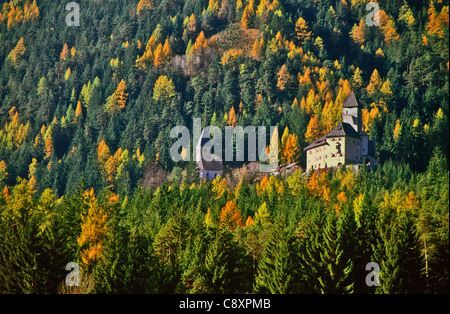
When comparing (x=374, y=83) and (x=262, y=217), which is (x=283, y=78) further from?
(x=262, y=217)

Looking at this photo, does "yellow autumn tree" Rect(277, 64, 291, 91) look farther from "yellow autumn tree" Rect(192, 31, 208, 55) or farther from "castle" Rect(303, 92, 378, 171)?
"castle" Rect(303, 92, 378, 171)

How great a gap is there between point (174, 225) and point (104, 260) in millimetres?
8935

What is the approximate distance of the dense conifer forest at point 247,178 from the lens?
49.6m

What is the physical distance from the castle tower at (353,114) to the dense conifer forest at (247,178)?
565cm

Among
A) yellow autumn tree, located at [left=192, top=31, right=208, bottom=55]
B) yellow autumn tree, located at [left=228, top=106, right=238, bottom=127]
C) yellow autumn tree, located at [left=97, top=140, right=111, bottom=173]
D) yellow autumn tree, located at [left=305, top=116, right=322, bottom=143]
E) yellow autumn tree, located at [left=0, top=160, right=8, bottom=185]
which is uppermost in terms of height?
yellow autumn tree, located at [left=192, top=31, right=208, bottom=55]

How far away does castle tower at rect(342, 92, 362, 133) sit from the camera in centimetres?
11781

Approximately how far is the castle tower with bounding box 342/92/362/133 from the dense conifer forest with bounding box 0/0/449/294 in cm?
565

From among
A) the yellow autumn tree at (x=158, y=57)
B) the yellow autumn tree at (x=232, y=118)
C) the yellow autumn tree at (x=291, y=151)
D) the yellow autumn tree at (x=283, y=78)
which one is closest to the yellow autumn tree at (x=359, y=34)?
the yellow autumn tree at (x=283, y=78)

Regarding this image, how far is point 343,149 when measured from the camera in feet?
360

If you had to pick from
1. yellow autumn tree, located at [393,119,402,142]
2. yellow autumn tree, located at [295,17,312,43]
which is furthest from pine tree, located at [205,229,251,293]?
yellow autumn tree, located at [295,17,312,43]

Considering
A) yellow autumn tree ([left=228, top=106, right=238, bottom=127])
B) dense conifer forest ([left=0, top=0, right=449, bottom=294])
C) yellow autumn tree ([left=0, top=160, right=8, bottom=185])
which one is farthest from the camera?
yellow autumn tree ([left=0, top=160, right=8, bottom=185])

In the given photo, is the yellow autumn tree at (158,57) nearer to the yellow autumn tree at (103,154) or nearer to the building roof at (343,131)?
the yellow autumn tree at (103,154)

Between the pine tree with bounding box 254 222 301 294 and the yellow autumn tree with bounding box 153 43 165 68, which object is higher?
the yellow autumn tree with bounding box 153 43 165 68
